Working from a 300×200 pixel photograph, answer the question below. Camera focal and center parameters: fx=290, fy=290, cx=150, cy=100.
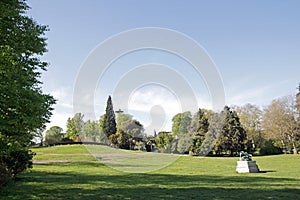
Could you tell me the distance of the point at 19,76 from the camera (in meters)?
8.69

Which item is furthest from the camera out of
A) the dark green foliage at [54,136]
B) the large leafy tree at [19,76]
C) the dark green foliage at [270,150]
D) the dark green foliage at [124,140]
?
the dark green foliage at [54,136]

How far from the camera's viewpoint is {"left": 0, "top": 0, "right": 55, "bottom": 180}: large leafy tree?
834 centimetres

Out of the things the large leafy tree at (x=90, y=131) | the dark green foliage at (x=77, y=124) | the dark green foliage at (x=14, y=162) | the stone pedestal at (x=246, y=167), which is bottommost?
the stone pedestal at (x=246, y=167)

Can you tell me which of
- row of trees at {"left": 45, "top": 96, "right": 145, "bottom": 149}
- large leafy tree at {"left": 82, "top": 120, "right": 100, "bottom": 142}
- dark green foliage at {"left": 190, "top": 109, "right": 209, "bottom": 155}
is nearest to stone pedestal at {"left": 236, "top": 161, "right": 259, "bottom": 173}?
row of trees at {"left": 45, "top": 96, "right": 145, "bottom": 149}

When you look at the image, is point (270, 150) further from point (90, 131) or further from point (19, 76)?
point (19, 76)

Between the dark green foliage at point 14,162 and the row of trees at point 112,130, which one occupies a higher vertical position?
the row of trees at point 112,130

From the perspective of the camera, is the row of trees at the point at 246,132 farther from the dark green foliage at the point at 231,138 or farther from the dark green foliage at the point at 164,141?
the dark green foliage at the point at 164,141

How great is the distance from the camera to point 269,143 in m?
53.1

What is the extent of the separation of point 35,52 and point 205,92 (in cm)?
818

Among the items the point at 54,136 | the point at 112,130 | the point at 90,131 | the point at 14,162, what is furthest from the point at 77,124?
the point at 54,136

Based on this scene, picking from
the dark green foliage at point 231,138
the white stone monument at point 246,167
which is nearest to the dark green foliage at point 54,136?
the dark green foliage at point 231,138

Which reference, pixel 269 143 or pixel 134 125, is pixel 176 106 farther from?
pixel 269 143

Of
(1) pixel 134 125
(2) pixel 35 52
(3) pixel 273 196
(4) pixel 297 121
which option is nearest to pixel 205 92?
(3) pixel 273 196

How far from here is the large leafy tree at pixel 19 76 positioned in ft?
27.3
